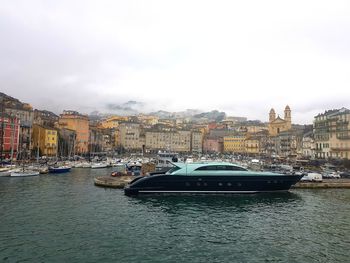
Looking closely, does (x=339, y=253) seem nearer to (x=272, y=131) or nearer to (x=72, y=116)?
(x=72, y=116)

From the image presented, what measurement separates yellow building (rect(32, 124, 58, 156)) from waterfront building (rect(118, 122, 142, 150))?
55.2 metres

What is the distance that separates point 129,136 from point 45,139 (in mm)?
61181

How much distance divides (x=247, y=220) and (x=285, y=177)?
550 inches

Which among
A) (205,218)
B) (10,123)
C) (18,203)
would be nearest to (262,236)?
(205,218)

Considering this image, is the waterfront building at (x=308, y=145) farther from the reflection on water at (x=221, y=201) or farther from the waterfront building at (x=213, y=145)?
the waterfront building at (x=213, y=145)

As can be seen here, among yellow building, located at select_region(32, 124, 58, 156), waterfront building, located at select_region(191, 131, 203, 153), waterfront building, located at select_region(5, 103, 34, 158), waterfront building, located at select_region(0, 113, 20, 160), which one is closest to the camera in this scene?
waterfront building, located at select_region(0, 113, 20, 160)

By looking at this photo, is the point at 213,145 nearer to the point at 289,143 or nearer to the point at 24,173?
the point at 289,143

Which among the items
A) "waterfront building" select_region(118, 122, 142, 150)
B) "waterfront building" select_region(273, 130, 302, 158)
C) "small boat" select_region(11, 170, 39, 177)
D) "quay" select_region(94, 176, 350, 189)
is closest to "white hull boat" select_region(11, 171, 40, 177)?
"small boat" select_region(11, 170, 39, 177)

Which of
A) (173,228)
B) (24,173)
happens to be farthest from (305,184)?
(24,173)

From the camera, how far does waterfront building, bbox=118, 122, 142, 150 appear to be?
516ft

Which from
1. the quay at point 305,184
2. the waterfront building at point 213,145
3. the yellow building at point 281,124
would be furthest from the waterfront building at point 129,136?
the quay at point 305,184

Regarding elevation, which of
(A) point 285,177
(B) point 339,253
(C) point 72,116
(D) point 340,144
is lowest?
(B) point 339,253

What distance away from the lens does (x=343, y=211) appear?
2814 centimetres

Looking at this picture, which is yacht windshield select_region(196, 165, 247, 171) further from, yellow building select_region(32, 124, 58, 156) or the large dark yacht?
yellow building select_region(32, 124, 58, 156)
